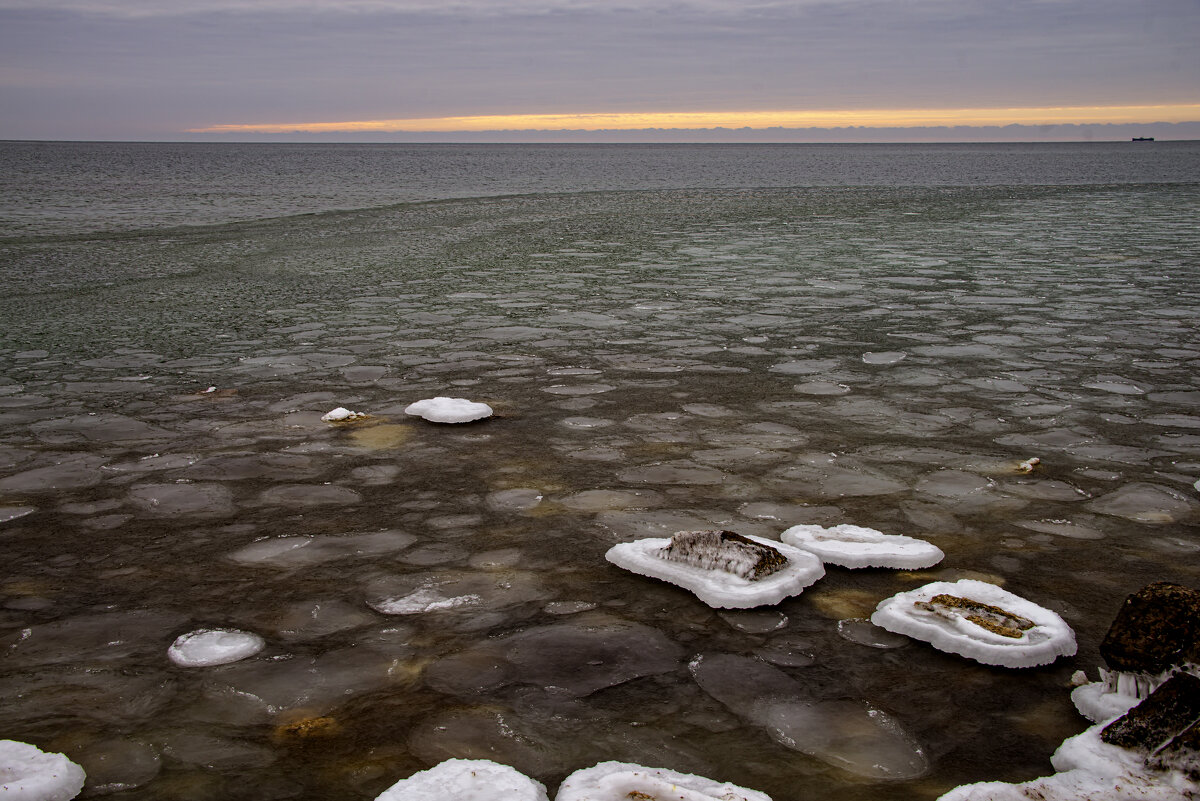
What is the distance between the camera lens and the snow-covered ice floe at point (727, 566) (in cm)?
239

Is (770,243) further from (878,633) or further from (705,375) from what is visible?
(878,633)

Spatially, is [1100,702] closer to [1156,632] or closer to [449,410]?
[1156,632]

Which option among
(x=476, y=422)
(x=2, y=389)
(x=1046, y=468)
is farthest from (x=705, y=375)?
(x=2, y=389)

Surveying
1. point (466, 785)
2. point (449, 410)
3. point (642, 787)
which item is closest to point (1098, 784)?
point (642, 787)

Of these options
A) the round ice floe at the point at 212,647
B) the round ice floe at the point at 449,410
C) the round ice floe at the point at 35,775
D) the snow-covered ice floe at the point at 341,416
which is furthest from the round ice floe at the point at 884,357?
the round ice floe at the point at 35,775

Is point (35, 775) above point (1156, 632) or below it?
below

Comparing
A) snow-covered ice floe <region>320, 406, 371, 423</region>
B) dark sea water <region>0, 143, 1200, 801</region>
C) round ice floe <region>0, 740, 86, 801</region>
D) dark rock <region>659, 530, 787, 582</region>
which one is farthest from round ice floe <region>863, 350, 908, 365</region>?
round ice floe <region>0, 740, 86, 801</region>

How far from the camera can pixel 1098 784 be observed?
164 cm

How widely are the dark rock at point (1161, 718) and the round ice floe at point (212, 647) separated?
1.86 meters

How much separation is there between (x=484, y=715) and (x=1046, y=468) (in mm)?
2488

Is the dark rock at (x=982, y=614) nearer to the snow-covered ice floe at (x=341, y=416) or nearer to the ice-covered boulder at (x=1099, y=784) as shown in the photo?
the ice-covered boulder at (x=1099, y=784)

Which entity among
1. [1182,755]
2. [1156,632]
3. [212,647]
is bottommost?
[212,647]

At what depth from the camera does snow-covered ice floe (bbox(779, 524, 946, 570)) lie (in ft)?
8.57

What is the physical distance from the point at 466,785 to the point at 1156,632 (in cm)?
140
